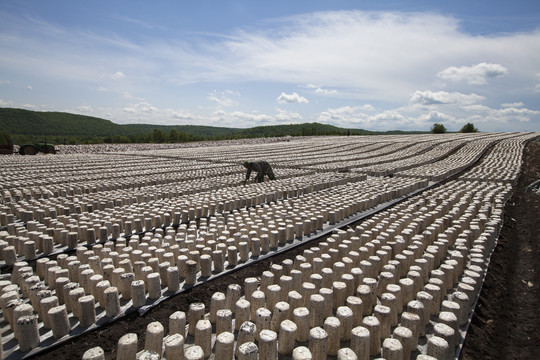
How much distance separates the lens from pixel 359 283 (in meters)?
4.23

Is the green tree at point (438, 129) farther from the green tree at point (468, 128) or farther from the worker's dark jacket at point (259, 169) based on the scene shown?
the worker's dark jacket at point (259, 169)

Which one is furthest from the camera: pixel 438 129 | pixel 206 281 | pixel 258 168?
→ pixel 438 129

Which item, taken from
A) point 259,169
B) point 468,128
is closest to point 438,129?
point 468,128

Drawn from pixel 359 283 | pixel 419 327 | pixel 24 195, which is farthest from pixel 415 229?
pixel 24 195

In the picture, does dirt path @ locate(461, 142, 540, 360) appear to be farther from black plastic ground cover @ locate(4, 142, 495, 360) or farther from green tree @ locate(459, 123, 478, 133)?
green tree @ locate(459, 123, 478, 133)

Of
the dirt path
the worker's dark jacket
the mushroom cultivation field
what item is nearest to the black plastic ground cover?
the mushroom cultivation field

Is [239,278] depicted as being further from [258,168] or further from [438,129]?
[438,129]

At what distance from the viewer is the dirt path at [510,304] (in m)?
3.52

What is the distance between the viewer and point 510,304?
14.7 feet

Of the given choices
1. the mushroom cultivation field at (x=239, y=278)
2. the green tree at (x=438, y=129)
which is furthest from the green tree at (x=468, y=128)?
the mushroom cultivation field at (x=239, y=278)

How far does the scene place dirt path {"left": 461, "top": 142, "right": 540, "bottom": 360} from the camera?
352 centimetres

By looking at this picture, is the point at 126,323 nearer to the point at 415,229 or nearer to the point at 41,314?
the point at 41,314

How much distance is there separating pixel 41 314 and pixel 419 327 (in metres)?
3.98

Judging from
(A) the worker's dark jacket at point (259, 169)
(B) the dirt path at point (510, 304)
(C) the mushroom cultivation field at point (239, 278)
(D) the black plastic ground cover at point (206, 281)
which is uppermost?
(A) the worker's dark jacket at point (259, 169)
